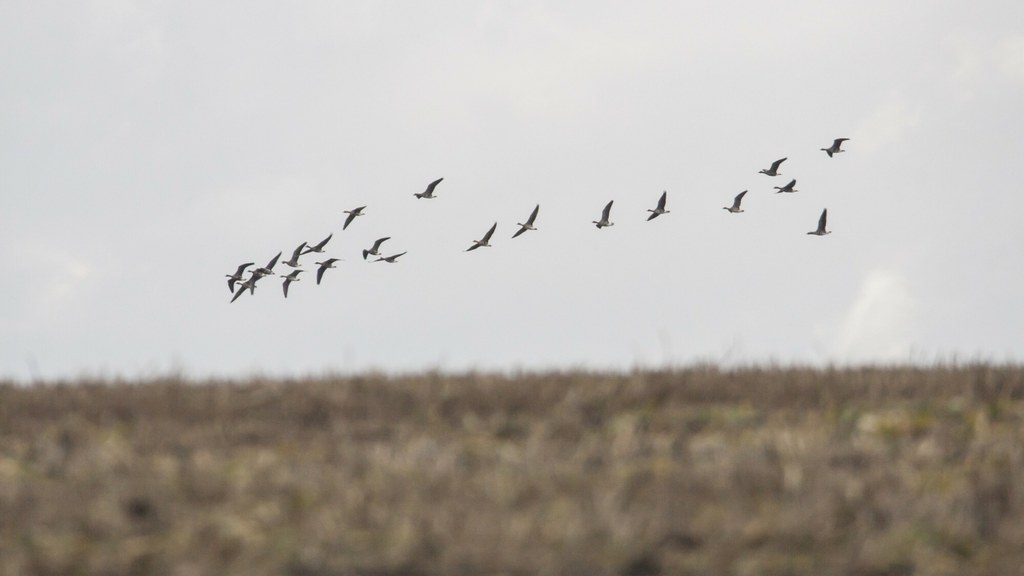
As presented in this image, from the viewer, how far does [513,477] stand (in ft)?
33.1

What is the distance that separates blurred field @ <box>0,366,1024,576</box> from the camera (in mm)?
8742

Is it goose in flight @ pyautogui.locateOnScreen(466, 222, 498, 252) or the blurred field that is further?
goose in flight @ pyautogui.locateOnScreen(466, 222, 498, 252)

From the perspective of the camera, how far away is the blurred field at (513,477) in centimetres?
874

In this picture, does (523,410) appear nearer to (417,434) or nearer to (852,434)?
(417,434)

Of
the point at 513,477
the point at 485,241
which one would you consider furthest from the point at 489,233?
the point at 513,477

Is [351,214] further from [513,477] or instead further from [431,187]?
[513,477]

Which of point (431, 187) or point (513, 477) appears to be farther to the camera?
point (431, 187)

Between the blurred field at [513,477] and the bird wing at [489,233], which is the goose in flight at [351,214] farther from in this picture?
the blurred field at [513,477]

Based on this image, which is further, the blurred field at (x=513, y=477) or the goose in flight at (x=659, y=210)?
the goose in flight at (x=659, y=210)

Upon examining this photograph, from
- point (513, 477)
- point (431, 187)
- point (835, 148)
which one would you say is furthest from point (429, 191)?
point (513, 477)

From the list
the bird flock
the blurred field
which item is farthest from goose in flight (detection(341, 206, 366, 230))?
the blurred field

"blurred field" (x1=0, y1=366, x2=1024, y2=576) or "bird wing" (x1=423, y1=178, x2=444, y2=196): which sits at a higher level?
"bird wing" (x1=423, y1=178, x2=444, y2=196)

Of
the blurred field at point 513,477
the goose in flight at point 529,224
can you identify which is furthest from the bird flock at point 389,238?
the blurred field at point 513,477

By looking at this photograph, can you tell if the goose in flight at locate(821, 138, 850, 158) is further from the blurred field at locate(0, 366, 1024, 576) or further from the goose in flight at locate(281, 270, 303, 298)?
the blurred field at locate(0, 366, 1024, 576)
